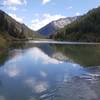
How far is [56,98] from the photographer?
22172mm

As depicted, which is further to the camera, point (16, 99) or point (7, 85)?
point (7, 85)

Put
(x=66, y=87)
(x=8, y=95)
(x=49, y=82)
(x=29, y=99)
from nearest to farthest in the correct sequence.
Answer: (x=29, y=99) < (x=8, y=95) < (x=66, y=87) < (x=49, y=82)

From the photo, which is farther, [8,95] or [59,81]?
[59,81]

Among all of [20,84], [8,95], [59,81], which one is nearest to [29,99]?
[8,95]

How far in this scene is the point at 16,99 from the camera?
21.6 m

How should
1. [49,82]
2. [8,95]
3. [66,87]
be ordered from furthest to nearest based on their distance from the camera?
[49,82] → [66,87] → [8,95]

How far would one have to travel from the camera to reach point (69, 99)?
21688mm

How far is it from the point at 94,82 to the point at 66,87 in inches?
181

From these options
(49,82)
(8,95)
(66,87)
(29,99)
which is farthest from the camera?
(49,82)

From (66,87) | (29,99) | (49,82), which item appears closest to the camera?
(29,99)

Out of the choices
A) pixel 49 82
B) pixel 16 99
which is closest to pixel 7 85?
pixel 49 82

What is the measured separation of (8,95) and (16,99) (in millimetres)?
1746

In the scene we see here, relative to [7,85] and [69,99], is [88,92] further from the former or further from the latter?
[7,85]

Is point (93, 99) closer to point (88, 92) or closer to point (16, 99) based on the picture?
point (88, 92)
